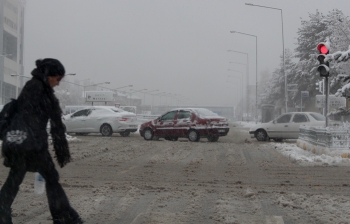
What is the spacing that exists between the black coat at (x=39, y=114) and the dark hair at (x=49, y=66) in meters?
0.06

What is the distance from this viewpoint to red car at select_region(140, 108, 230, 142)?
2139 centimetres

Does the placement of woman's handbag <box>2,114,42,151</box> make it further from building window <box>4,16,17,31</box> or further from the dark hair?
building window <box>4,16,17,31</box>

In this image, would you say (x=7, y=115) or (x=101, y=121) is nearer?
(x=7, y=115)

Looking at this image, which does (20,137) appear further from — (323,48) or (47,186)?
(323,48)

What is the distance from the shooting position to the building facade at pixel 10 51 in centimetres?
6075

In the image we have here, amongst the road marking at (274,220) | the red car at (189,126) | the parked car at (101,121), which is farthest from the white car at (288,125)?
the road marking at (274,220)

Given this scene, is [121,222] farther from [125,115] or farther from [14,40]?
[14,40]

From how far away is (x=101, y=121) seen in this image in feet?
81.5

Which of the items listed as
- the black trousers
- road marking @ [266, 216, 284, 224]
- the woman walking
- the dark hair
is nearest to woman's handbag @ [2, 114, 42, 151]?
the woman walking

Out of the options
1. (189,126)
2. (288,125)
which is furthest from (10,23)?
(288,125)

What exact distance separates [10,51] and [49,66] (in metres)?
72.5

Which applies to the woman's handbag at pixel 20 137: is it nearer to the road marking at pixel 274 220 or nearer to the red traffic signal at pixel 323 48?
the road marking at pixel 274 220

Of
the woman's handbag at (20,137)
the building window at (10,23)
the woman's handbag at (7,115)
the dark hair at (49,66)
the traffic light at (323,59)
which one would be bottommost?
the woman's handbag at (20,137)

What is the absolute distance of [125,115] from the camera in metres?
24.9
